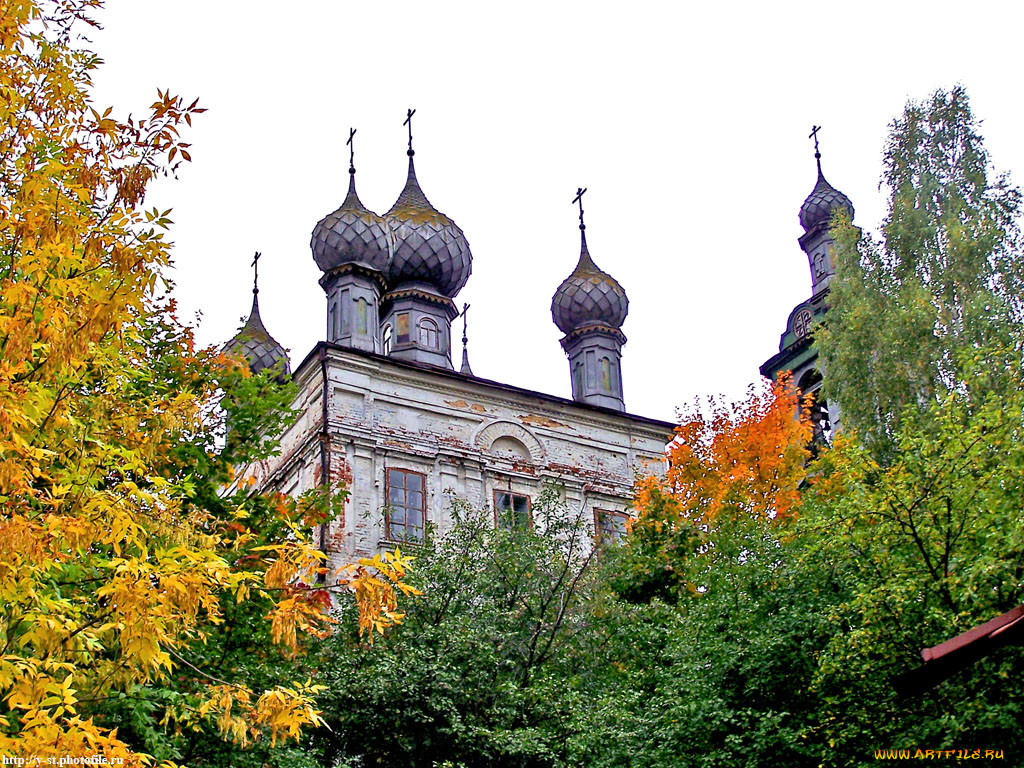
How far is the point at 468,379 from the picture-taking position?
21.5 meters

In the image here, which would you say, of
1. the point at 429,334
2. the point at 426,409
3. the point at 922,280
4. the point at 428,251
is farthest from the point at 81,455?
the point at 428,251

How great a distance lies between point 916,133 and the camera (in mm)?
20312

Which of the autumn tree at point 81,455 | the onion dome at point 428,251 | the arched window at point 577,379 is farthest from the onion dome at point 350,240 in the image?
the autumn tree at point 81,455

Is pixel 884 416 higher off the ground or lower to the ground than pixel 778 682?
higher

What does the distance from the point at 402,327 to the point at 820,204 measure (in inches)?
428

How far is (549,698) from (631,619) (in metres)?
1.86

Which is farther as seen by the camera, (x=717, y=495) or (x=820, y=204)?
(x=820, y=204)

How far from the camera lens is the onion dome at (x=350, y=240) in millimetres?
23359

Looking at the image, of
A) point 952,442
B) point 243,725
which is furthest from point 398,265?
point 243,725

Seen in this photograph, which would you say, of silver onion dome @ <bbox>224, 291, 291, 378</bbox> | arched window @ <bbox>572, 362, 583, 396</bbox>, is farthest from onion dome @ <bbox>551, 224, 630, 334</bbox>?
silver onion dome @ <bbox>224, 291, 291, 378</bbox>

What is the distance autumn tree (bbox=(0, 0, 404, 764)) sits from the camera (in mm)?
5301

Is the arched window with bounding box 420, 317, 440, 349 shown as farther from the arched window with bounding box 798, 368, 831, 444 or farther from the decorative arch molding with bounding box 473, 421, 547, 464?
the arched window with bounding box 798, 368, 831, 444

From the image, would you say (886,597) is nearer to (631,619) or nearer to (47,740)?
(631,619)

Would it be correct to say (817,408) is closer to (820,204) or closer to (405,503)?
(820,204)
